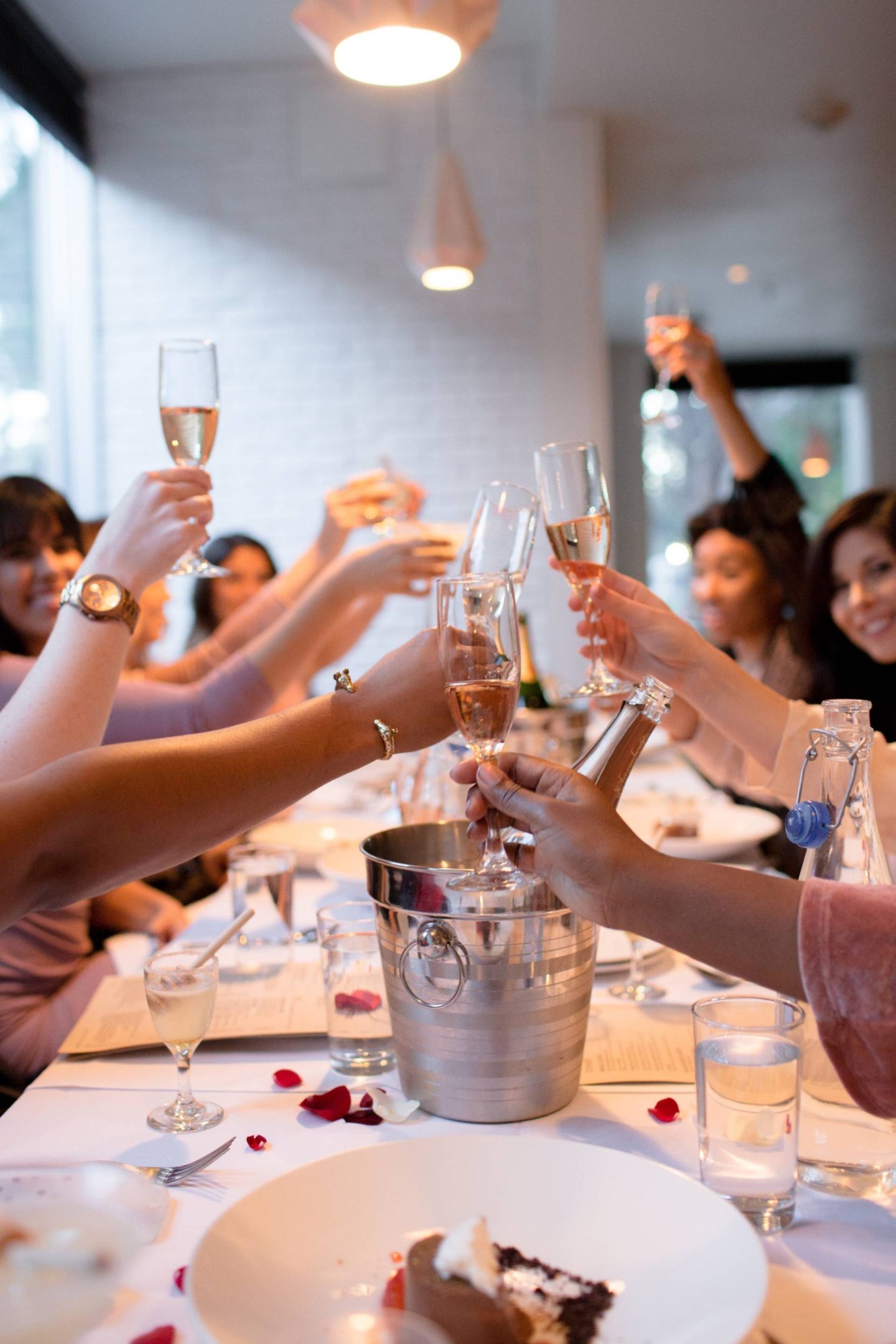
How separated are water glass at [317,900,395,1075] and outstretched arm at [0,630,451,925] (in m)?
0.17

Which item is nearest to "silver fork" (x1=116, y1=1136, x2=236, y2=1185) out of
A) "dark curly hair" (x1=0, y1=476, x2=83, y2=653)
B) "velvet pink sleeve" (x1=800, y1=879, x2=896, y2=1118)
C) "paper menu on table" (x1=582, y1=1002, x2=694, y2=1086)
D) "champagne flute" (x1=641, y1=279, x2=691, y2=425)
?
"paper menu on table" (x1=582, y1=1002, x2=694, y2=1086)

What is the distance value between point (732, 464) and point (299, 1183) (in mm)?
2840

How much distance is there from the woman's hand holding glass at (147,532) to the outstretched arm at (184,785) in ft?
1.27

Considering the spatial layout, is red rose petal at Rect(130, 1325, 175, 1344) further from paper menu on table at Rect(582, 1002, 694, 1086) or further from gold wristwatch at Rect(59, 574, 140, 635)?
gold wristwatch at Rect(59, 574, 140, 635)

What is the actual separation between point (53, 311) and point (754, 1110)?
16.3ft

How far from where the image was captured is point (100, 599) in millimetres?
1244

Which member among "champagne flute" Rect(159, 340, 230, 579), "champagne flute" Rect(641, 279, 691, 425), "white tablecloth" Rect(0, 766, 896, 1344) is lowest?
"white tablecloth" Rect(0, 766, 896, 1344)

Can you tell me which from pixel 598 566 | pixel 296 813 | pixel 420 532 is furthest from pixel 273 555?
pixel 598 566

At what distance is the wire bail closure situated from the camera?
0.88m

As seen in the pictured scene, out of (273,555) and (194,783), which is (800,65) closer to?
(273,555)

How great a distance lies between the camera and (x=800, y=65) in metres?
4.36

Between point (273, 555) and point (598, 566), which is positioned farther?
point (273, 555)

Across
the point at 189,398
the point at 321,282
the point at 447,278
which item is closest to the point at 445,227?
the point at 447,278

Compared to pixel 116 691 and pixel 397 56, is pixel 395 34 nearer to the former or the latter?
pixel 397 56
